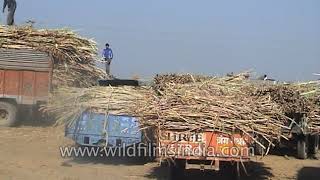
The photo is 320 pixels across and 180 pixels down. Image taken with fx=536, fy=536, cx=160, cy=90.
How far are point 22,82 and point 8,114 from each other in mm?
1097

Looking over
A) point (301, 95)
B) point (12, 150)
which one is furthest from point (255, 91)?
point (12, 150)

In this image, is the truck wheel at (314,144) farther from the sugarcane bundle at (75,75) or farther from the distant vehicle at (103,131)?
the sugarcane bundle at (75,75)

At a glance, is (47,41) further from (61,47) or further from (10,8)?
(10,8)

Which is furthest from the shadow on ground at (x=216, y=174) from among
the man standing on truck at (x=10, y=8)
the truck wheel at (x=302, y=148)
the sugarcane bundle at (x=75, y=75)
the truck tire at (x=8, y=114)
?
the man standing on truck at (x=10, y=8)

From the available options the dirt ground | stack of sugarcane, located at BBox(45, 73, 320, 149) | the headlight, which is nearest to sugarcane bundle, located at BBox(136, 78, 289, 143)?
stack of sugarcane, located at BBox(45, 73, 320, 149)

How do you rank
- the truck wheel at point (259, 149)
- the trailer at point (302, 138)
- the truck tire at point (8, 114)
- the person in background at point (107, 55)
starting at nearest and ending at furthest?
1. the truck wheel at point (259, 149)
2. the trailer at point (302, 138)
3. the truck tire at point (8, 114)
4. the person in background at point (107, 55)

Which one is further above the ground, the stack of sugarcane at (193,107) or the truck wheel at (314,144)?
the stack of sugarcane at (193,107)

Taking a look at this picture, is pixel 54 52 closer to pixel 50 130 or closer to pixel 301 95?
pixel 50 130

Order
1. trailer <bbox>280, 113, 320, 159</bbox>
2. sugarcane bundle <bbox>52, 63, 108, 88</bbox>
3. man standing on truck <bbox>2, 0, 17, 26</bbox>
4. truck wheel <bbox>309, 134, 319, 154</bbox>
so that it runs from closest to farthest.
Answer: trailer <bbox>280, 113, 320, 159</bbox> → truck wheel <bbox>309, 134, 319, 154</bbox> → sugarcane bundle <bbox>52, 63, 108, 88</bbox> → man standing on truck <bbox>2, 0, 17, 26</bbox>

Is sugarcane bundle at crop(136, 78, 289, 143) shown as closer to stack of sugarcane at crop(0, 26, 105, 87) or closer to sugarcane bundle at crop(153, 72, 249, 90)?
sugarcane bundle at crop(153, 72, 249, 90)

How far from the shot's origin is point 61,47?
1742 cm

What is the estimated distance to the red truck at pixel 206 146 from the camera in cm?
860
